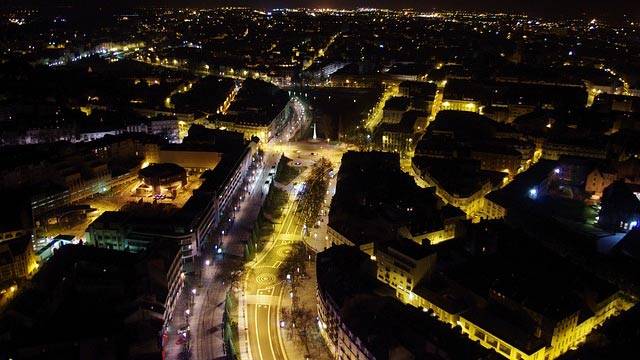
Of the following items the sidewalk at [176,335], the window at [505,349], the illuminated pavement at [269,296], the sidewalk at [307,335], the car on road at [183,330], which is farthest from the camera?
the car on road at [183,330]

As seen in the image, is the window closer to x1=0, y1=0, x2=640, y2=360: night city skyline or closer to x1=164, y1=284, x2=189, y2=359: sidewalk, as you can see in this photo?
x1=0, y1=0, x2=640, y2=360: night city skyline

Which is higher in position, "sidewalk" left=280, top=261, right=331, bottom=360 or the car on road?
the car on road

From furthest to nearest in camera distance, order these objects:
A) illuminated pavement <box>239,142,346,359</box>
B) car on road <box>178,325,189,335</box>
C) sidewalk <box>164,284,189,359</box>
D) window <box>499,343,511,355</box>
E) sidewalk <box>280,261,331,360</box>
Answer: car on road <box>178,325,189,335</box> → illuminated pavement <box>239,142,346,359</box> → sidewalk <box>280,261,331,360</box> → sidewalk <box>164,284,189,359</box> → window <box>499,343,511,355</box>

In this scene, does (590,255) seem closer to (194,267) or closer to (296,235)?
(296,235)

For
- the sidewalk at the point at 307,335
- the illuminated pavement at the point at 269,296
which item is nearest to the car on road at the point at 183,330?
the illuminated pavement at the point at 269,296

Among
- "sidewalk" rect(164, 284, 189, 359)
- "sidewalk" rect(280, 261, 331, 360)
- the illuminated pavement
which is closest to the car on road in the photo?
"sidewalk" rect(164, 284, 189, 359)

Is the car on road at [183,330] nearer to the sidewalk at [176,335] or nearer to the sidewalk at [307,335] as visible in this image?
the sidewalk at [176,335]

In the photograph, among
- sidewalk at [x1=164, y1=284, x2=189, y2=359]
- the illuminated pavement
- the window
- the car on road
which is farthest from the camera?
the car on road

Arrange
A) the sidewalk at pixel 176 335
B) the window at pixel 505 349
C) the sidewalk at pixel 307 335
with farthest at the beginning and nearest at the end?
1. the sidewalk at pixel 307 335
2. the sidewalk at pixel 176 335
3. the window at pixel 505 349

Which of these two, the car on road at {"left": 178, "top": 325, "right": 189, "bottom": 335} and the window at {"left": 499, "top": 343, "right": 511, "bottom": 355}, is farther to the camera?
the car on road at {"left": 178, "top": 325, "right": 189, "bottom": 335}

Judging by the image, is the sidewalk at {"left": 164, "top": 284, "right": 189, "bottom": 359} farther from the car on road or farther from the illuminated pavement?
the illuminated pavement
